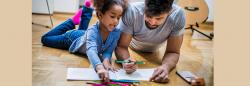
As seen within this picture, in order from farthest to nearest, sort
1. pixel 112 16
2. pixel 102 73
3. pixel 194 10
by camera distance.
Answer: pixel 194 10 < pixel 112 16 < pixel 102 73

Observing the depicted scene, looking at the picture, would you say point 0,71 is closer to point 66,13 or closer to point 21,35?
point 21,35

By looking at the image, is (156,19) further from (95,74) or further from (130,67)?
(95,74)

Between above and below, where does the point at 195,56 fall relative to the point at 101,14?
below

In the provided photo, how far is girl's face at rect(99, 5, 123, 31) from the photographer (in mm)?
1335

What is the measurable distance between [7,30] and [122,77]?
49cm

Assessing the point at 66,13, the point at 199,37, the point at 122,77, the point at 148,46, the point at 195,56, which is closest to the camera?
the point at 122,77

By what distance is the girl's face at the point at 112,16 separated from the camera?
133cm

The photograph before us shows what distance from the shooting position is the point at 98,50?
145cm

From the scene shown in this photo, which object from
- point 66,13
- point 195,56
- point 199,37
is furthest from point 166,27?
point 66,13

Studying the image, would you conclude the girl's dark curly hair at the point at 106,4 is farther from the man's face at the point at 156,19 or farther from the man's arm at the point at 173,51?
the man's arm at the point at 173,51

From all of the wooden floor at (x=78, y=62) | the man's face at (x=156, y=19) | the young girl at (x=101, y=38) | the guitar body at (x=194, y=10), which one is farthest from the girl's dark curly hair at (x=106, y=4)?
the guitar body at (x=194, y=10)

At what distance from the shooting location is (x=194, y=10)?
2.57m

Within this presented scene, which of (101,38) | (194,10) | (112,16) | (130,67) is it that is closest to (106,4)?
(112,16)

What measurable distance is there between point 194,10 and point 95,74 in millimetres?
1499
